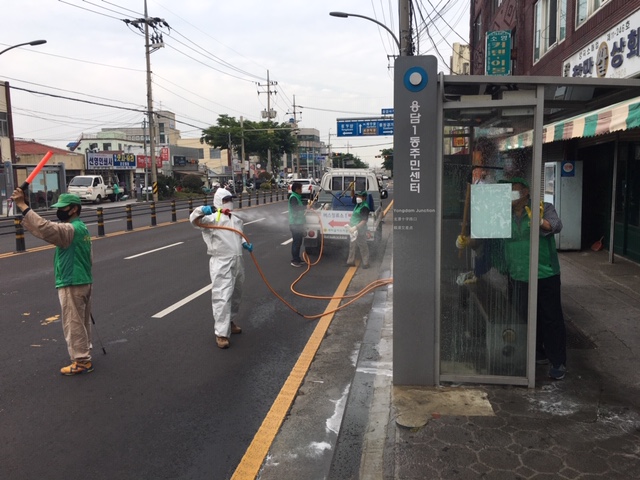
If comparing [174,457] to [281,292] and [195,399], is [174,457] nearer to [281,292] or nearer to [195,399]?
[195,399]

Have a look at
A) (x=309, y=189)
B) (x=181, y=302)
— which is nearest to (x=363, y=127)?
(x=309, y=189)

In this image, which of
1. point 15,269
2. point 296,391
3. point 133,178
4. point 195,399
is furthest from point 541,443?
point 133,178

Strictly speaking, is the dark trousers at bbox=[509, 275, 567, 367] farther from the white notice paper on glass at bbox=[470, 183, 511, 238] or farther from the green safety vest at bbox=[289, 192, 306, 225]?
the green safety vest at bbox=[289, 192, 306, 225]

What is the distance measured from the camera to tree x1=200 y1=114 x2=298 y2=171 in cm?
6031

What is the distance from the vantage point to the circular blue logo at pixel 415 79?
427 centimetres

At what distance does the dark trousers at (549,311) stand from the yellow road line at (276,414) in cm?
210

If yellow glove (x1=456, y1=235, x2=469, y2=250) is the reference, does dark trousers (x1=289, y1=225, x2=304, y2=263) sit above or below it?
below

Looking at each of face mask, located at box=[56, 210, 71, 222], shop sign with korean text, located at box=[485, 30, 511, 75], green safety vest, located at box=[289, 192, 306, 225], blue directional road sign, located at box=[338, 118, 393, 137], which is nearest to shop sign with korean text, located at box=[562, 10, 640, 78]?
shop sign with korean text, located at box=[485, 30, 511, 75]

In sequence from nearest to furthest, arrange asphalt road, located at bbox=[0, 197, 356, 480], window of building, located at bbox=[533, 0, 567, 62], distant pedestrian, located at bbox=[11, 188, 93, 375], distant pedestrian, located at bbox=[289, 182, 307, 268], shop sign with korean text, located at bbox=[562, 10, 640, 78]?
asphalt road, located at bbox=[0, 197, 356, 480]
distant pedestrian, located at bbox=[11, 188, 93, 375]
shop sign with korean text, located at bbox=[562, 10, 640, 78]
distant pedestrian, located at bbox=[289, 182, 307, 268]
window of building, located at bbox=[533, 0, 567, 62]

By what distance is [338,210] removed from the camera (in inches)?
511

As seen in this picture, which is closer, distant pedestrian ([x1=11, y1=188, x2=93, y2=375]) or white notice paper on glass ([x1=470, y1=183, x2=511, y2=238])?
white notice paper on glass ([x1=470, y1=183, x2=511, y2=238])

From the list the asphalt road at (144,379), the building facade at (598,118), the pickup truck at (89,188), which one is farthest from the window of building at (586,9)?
the pickup truck at (89,188)

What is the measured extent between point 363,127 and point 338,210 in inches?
914

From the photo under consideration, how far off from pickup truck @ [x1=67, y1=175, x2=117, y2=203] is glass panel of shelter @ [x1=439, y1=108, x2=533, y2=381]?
3686 cm
